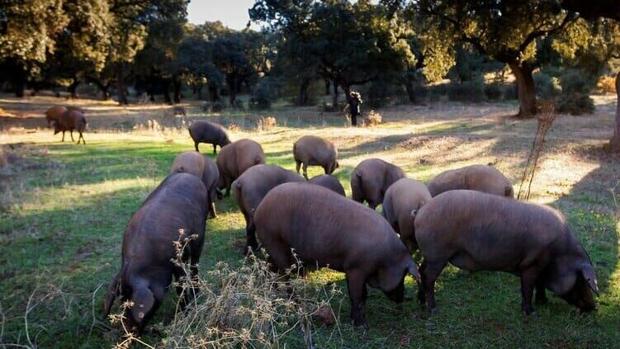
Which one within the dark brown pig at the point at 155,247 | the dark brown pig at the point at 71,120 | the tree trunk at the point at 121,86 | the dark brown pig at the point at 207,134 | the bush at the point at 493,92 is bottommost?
the dark brown pig at the point at 155,247

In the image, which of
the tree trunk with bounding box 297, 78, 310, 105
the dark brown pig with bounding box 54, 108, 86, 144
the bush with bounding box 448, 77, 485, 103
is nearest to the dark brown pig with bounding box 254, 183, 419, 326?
the dark brown pig with bounding box 54, 108, 86, 144

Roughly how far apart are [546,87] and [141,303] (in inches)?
1464

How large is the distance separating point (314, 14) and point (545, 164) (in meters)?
20.5

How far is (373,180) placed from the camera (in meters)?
8.64

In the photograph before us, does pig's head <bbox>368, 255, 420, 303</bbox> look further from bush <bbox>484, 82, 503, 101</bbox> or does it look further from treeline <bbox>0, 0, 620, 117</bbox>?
bush <bbox>484, 82, 503, 101</bbox>

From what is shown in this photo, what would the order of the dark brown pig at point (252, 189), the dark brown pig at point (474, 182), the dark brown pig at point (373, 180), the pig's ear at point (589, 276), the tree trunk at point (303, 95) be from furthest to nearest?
the tree trunk at point (303, 95) < the dark brown pig at point (373, 180) < the dark brown pig at point (474, 182) < the dark brown pig at point (252, 189) < the pig's ear at point (589, 276)

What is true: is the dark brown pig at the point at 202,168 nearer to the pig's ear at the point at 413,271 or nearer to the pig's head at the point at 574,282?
the pig's ear at the point at 413,271

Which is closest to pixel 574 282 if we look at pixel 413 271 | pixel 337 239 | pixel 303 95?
pixel 413 271

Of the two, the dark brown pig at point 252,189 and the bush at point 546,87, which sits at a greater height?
the bush at point 546,87

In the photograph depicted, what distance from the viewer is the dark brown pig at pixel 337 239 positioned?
516 cm

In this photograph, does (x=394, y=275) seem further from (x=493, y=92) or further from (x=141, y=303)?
(x=493, y=92)

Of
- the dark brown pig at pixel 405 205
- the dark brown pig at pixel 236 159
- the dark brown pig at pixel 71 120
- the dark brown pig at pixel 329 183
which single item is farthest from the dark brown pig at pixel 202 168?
the dark brown pig at pixel 71 120

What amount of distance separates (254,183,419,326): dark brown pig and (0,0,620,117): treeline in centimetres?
1164

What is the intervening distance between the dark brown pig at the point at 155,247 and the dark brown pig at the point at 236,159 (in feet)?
13.6
